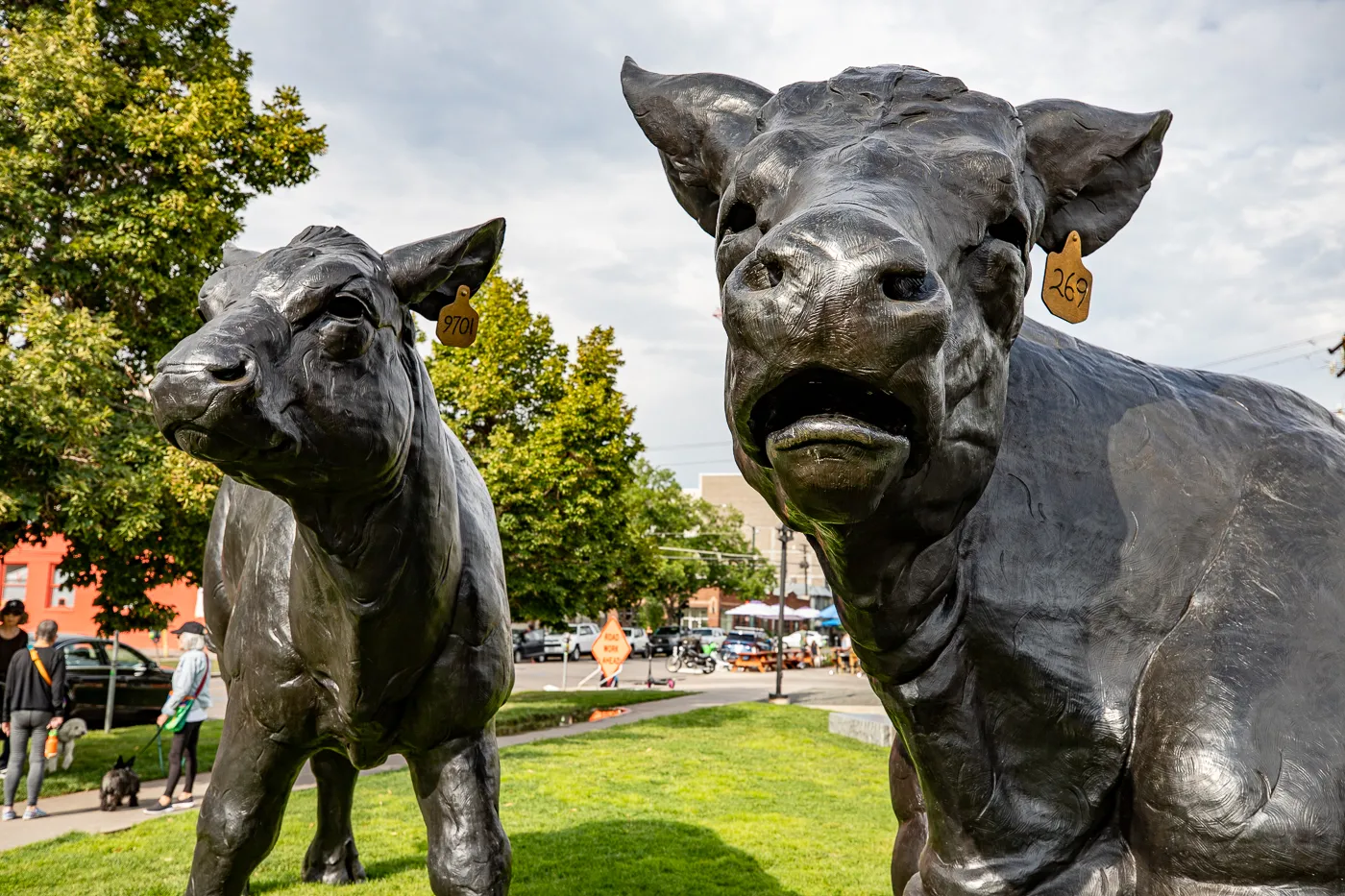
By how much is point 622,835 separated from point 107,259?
30.0 feet

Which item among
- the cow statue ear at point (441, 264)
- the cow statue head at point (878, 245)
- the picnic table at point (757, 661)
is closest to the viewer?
the cow statue head at point (878, 245)

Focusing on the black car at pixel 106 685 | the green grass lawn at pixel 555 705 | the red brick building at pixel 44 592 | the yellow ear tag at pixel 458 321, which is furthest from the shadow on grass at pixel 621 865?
the red brick building at pixel 44 592

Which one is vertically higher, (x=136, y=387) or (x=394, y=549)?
(x=136, y=387)

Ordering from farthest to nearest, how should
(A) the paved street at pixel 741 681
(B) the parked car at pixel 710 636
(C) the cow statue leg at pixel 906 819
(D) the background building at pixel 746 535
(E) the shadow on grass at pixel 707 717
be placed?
(D) the background building at pixel 746 535 → (B) the parked car at pixel 710 636 → (A) the paved street at pixel 741 681 → (E) the shadow on grass at pixel 707 717 → (C) the cow statue leg at pixel 906 819

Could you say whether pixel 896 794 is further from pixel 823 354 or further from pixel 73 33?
pixel 73 33

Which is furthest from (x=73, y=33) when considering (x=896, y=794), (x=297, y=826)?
(x=896, y=794)

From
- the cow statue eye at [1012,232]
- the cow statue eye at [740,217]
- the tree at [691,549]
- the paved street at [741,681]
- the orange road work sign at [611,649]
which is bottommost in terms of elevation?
the paved street at [741,681]

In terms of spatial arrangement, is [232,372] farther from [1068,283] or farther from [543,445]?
[543,445]

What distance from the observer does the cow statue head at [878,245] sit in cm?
127

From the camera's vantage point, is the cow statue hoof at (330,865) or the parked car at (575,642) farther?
the parked car at (575,642)

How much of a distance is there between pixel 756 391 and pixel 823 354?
11cm

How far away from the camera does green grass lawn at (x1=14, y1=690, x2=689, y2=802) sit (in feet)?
40.1

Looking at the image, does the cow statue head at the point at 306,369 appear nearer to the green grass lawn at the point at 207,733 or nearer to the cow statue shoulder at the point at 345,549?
the cow statue shoulder at the point at 345,549

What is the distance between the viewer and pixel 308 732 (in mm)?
4168
